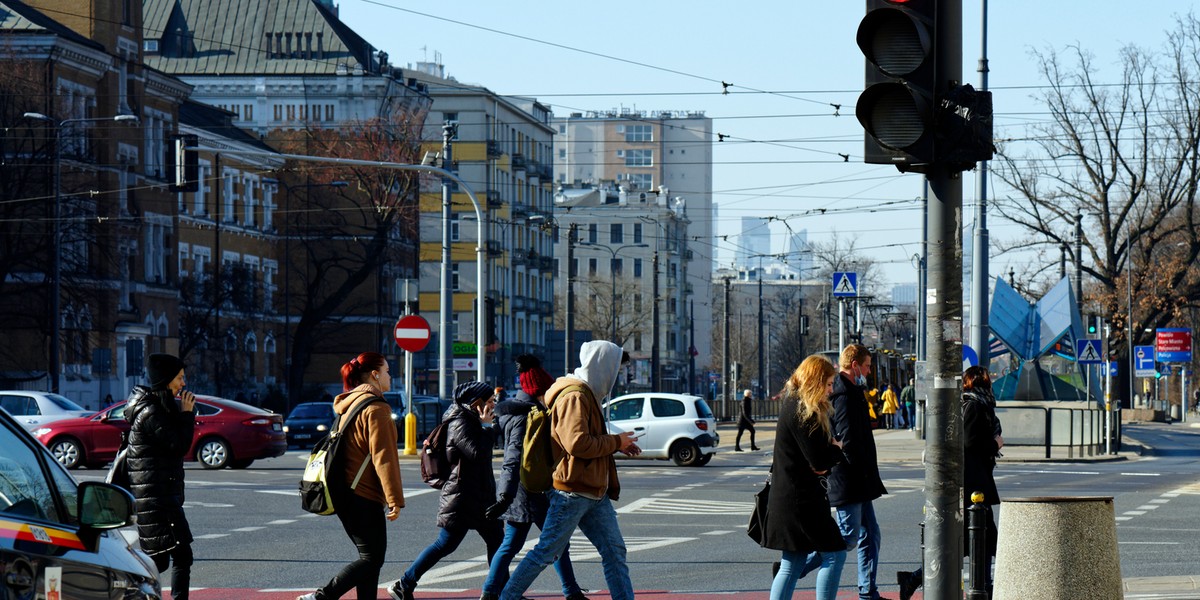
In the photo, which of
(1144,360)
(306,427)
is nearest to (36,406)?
(306,427)

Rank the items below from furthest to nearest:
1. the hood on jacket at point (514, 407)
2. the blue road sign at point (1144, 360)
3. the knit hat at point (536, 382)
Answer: the blue road sign at point (1144, 360) < the knit hat at point (536, 382) < the hood on jacket at point (514, 407)

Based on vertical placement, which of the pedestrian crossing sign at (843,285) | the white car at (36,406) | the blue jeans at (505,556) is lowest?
the white car at (36,406)

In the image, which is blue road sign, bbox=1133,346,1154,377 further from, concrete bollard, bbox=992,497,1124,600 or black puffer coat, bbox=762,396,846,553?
black puffer coat, bbox=762,396,846,553

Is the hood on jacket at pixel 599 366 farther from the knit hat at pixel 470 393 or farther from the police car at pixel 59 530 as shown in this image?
the police car at pixel 59 530

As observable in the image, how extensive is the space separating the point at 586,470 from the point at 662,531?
839 cm

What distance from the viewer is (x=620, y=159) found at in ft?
556

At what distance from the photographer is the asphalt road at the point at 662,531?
1342cm

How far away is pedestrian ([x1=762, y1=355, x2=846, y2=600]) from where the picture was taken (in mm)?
9391

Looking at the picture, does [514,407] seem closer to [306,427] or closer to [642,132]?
[306,427]

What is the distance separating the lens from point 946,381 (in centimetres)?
802

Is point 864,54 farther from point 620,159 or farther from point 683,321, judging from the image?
point 620,159

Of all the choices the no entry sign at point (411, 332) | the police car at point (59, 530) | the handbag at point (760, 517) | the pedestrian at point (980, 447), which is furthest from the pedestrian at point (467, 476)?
the no entry sign at point (411, 332)

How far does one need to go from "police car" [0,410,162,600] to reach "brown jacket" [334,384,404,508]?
375cm

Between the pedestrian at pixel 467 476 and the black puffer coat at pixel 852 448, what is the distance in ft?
8.43
